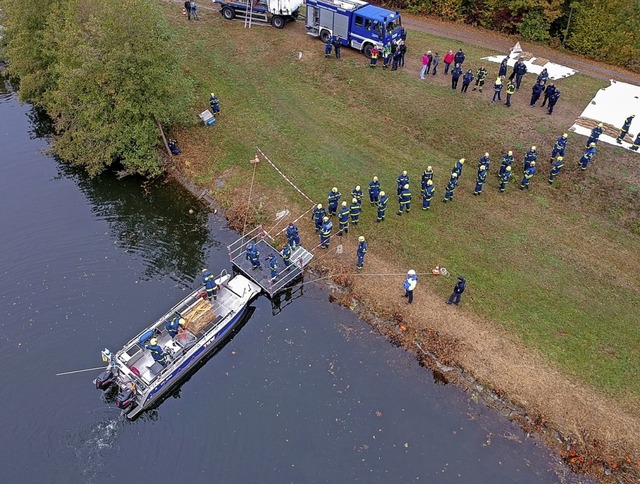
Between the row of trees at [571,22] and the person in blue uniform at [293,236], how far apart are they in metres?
27.3

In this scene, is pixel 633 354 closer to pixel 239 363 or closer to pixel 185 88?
pixel 239 363

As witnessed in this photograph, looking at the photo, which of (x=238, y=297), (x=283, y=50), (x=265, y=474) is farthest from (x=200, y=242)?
(x=283, y=50)

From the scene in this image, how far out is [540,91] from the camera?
29578 millimetres

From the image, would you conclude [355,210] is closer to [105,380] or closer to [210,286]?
[210,286]

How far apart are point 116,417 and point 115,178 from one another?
50.3 ft

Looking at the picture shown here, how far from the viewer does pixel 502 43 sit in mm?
37875

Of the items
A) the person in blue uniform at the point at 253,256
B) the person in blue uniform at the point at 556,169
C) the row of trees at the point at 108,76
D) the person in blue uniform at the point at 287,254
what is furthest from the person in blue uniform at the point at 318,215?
the person in blue uniform at the point at 556,169

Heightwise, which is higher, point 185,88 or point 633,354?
point 185,88

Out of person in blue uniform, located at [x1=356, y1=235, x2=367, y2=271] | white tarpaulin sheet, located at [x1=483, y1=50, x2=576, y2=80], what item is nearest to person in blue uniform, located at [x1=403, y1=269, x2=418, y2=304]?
person in blue uniform, located at [x1=356, y1=235, x2=367, y2=271]

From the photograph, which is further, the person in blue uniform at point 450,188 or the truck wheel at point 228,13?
the truck wheel at point 228,13

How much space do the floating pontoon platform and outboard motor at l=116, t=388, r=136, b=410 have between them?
6.84 metres

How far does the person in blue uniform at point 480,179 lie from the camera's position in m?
24.5

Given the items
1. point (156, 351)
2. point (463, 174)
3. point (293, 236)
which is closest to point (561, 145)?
point (463, 174)

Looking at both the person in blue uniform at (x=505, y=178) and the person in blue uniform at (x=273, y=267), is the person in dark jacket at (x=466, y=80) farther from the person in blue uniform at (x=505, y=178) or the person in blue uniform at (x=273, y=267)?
the person in blue uniform at (x=273, y=267)
